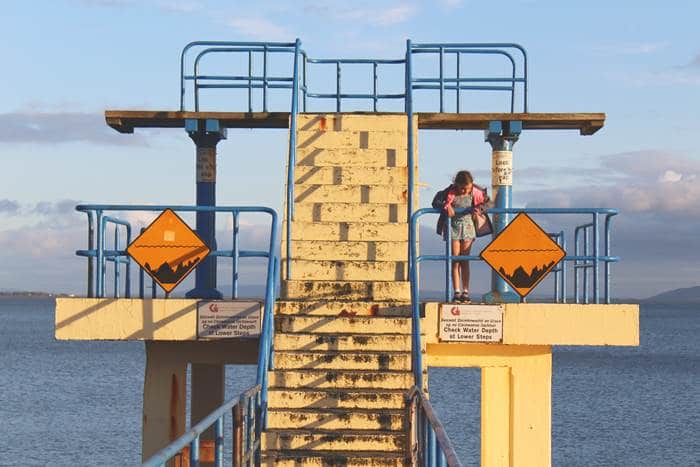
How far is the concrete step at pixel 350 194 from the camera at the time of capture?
15.2 metres

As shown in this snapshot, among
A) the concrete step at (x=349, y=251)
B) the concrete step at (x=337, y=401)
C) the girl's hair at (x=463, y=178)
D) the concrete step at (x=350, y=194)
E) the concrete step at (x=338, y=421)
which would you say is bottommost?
the concrete step at (x=338, y=421)

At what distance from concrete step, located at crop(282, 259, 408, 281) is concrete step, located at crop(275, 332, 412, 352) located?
152cm

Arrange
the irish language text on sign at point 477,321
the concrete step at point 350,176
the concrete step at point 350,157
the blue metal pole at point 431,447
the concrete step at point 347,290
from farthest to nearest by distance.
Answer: the concrete step at point 350,157 < the concrete step at point 350,176 < the irish language text on sign at point 477,321 < the concrete step at point 347,290 < the blue metal pole at point 431,447

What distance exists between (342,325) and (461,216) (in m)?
2.77

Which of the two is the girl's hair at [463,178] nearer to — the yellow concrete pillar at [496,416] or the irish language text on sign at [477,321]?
the irish language text on sign at [477,321]

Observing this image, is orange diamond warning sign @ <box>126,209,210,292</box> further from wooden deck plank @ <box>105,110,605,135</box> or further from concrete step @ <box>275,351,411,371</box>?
wooden deck plank @ <box>105,110,605,135</box>

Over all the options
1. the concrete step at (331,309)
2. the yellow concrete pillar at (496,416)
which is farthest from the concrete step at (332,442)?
the yellow concrete pillar at (496,416)

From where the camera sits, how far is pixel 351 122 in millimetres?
16578

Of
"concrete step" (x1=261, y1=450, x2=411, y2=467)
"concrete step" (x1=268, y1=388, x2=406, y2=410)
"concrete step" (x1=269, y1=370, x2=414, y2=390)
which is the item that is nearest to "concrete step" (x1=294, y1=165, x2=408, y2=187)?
"concrete step" (x1=269, y1=370, x2=414, y2=390)

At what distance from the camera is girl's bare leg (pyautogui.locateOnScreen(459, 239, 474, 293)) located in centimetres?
1458

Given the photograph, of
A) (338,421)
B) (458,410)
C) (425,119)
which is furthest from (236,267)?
(458,410)

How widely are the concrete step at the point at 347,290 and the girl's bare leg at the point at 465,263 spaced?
1.39m

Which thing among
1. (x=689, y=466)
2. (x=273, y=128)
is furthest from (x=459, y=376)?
(x=273, y=128)

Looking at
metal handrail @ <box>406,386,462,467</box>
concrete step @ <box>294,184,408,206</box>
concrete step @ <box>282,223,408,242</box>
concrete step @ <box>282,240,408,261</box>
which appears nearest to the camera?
metal handrail @ <box>406,386,462,467</box>
